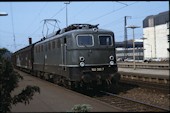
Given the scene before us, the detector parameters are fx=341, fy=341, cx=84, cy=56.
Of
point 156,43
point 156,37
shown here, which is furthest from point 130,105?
point 156,37

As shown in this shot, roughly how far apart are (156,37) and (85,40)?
102m

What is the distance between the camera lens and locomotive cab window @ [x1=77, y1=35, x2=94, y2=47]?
52.7ft

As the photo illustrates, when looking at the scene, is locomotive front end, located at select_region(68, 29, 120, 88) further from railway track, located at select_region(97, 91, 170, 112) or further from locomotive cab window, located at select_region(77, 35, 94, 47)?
railway track, located at select_region(97, 91, 170, 112)

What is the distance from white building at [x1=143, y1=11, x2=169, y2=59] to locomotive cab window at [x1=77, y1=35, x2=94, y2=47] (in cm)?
9321

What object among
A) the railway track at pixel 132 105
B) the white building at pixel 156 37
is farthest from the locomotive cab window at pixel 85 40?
the white building at pixel 156 37

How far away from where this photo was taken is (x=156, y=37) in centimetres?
11531

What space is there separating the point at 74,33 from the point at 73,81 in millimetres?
2305

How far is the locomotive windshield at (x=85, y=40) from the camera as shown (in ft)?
52.7

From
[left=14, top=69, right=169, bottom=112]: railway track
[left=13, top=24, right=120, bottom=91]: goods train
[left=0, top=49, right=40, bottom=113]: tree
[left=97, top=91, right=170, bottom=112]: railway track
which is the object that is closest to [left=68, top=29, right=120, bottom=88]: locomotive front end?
A: [left=13, top=24, right=120, bottom=91]: goods train

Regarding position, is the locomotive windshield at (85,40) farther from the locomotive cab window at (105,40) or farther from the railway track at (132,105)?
the railway track at (132,105)

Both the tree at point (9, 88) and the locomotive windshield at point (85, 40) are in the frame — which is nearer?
the tree at point (9, 88)

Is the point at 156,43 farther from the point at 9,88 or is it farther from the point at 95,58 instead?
the point at 9,88

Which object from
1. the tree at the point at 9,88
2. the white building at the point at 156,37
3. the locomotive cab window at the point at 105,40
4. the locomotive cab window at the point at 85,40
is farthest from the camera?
the white building at the point at 156,37

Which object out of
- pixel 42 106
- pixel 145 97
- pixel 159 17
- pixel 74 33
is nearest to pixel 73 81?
pixel 74 33
